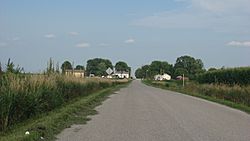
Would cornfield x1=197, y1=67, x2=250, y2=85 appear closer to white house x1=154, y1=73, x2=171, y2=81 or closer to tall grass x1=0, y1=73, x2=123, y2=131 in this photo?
tall grass x1=0, y1=73, x2=123, y2=131

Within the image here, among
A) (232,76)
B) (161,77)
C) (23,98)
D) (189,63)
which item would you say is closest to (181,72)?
(161,77)

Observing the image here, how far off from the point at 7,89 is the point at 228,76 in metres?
36.5

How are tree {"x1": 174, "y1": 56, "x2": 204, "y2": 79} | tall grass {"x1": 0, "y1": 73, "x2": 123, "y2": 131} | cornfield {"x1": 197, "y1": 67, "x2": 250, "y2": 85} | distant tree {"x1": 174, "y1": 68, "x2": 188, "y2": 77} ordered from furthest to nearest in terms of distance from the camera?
tree {"x1": 174, "y1": 56, "x2": 204, "y2": 79} < distant tree {"x1": 174, "y1": 68, "x2": 188, "y2": 77} < cornfield {"x1": 197, "y1": 67, "x2": 250, "y2": 85} < tall grass {"x1": 0, "y1": 73, "x2": 123, "y2": 131}

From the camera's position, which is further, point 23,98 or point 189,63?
point 189,63

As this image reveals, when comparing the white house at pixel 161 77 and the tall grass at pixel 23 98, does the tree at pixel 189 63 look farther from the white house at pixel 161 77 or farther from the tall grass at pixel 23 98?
the tall grass at pixel 23 98

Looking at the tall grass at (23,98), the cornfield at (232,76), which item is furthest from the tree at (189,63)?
the tall grass at (23,98)

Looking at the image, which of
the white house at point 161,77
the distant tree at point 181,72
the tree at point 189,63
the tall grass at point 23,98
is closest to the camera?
the tall grass at point 23,98

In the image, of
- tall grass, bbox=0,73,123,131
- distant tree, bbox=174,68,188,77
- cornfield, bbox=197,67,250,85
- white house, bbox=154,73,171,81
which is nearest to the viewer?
tall grass, bbox=0,73,123,131

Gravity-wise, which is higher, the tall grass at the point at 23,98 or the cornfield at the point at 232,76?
the cornfield at the point at 232,76

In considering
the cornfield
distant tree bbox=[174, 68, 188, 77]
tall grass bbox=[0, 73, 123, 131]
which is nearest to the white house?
distant tree bbox=[174, 68, 188, 77]

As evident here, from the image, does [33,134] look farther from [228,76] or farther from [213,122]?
[228,76]

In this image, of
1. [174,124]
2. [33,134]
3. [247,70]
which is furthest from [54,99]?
[247,70]

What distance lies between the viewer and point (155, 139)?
10.5 m

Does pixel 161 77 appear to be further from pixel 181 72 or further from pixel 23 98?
pixel 23 98
